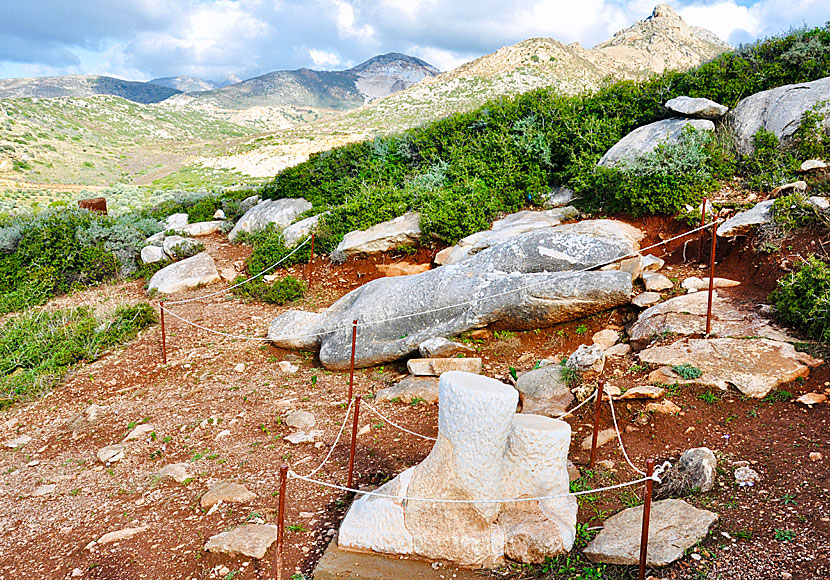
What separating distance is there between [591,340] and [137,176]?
44.9 metres

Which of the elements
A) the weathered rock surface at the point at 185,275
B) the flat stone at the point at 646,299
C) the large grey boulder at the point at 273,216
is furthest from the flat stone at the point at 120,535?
the large grey boulder at the point at 273,216

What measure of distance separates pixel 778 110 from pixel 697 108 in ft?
4.66

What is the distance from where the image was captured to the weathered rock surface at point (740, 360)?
569cm

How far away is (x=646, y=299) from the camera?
791cm

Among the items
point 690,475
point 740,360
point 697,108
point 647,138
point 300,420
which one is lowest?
point 300,420

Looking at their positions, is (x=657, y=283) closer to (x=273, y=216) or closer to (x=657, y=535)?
(x=657, y=535)

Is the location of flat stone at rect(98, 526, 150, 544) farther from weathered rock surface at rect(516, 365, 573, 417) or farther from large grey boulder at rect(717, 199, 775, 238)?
large grey boulder at rect(717, 199, 775, 238)

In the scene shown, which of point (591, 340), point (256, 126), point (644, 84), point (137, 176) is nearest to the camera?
point (591, 340)

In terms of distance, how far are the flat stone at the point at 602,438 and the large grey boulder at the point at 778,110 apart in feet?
25.0

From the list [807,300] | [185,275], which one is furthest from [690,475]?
[185,275]

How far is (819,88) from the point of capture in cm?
1028

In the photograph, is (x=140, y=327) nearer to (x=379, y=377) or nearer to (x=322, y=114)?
(x=379, y=377)

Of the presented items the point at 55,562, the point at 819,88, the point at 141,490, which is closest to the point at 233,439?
the point at 141,490

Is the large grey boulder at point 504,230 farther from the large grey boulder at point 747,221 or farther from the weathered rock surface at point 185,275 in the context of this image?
the weathered rock surface at point 185,275
